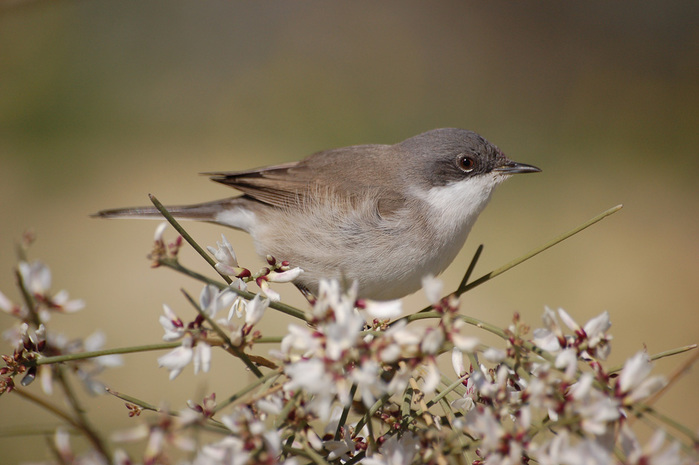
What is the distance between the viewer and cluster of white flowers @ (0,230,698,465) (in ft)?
2.61

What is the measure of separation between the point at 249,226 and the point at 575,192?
4062mm

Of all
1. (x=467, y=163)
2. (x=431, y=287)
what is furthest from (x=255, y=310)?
(x=467, y=163)

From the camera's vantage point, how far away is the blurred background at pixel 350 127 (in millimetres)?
4895

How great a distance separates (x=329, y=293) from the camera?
866 mm

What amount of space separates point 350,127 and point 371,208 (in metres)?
4.33

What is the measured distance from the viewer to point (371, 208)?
2361 millimetres

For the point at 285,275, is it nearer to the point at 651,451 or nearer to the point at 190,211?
the point at 651,451

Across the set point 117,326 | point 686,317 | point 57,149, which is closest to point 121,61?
point 57,149

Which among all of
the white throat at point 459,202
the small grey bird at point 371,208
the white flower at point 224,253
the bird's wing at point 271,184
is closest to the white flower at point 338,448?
the white flower at point 224,253

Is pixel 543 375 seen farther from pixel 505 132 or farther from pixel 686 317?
pixel 505 132

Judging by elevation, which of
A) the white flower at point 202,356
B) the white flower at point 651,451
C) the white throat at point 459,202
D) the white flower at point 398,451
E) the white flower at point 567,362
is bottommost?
the white flower at point 651,451

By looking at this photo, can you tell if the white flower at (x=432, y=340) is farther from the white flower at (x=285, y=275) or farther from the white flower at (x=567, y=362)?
the white flower at (x=285, y=275)

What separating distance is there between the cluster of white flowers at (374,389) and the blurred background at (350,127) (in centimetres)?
326

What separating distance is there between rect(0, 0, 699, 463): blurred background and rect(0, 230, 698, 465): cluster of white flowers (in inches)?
128
